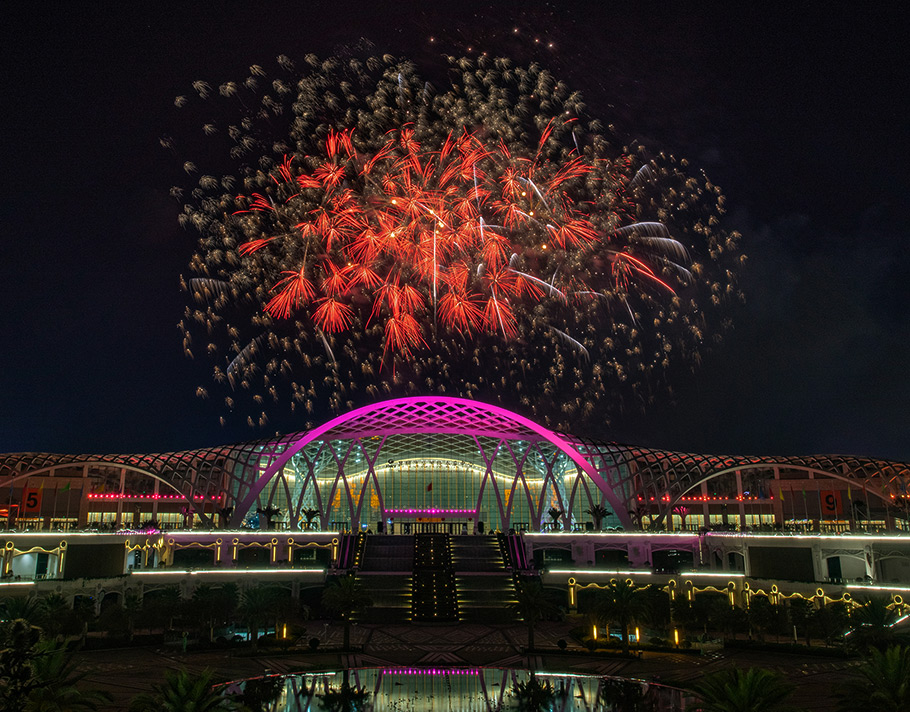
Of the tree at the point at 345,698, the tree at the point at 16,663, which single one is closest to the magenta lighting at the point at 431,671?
the tree at the point at 345,698

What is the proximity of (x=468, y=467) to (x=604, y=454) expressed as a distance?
82.5 ft

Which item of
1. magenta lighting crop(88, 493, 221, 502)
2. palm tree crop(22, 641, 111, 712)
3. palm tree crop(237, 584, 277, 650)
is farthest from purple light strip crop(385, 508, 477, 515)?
palm tree crop(22, 641, 111, 712)

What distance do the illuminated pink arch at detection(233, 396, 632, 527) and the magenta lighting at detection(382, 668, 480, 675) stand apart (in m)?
49.7

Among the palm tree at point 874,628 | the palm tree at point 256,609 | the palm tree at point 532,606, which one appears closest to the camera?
the palm tree at point 874,628

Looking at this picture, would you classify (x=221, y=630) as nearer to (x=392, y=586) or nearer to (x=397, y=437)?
(x=392, y=586)

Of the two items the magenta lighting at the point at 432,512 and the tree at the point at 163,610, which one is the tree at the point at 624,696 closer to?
the tree at the point at 163,610

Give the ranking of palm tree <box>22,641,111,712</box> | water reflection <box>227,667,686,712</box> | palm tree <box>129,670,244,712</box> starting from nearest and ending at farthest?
palm tree <box>22,641,111,712</box>, palm tree <box>129,670,244,712</box>, water reflection <box>227,667,686,712</box>

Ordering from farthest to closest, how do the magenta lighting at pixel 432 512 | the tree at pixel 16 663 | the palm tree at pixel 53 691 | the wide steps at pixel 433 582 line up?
1. the magenta lighting at pixel 432 512
2. the wide steps at pixel 433 582
3. the palm tree at pixel 53 691
4. the tree at pixel 16 663

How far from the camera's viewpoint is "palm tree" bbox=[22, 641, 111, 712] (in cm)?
2172

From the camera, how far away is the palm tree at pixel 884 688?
21.8 meters

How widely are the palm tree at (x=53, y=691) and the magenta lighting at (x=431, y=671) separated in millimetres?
16093

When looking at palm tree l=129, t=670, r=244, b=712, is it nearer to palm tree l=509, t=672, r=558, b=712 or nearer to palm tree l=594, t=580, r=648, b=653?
palm tree l=509, t=672, r=558, b=712

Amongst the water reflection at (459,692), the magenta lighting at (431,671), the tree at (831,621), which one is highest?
the tree at (831,621)

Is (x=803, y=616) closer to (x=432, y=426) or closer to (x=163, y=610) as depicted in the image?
(x=163, y=610)
